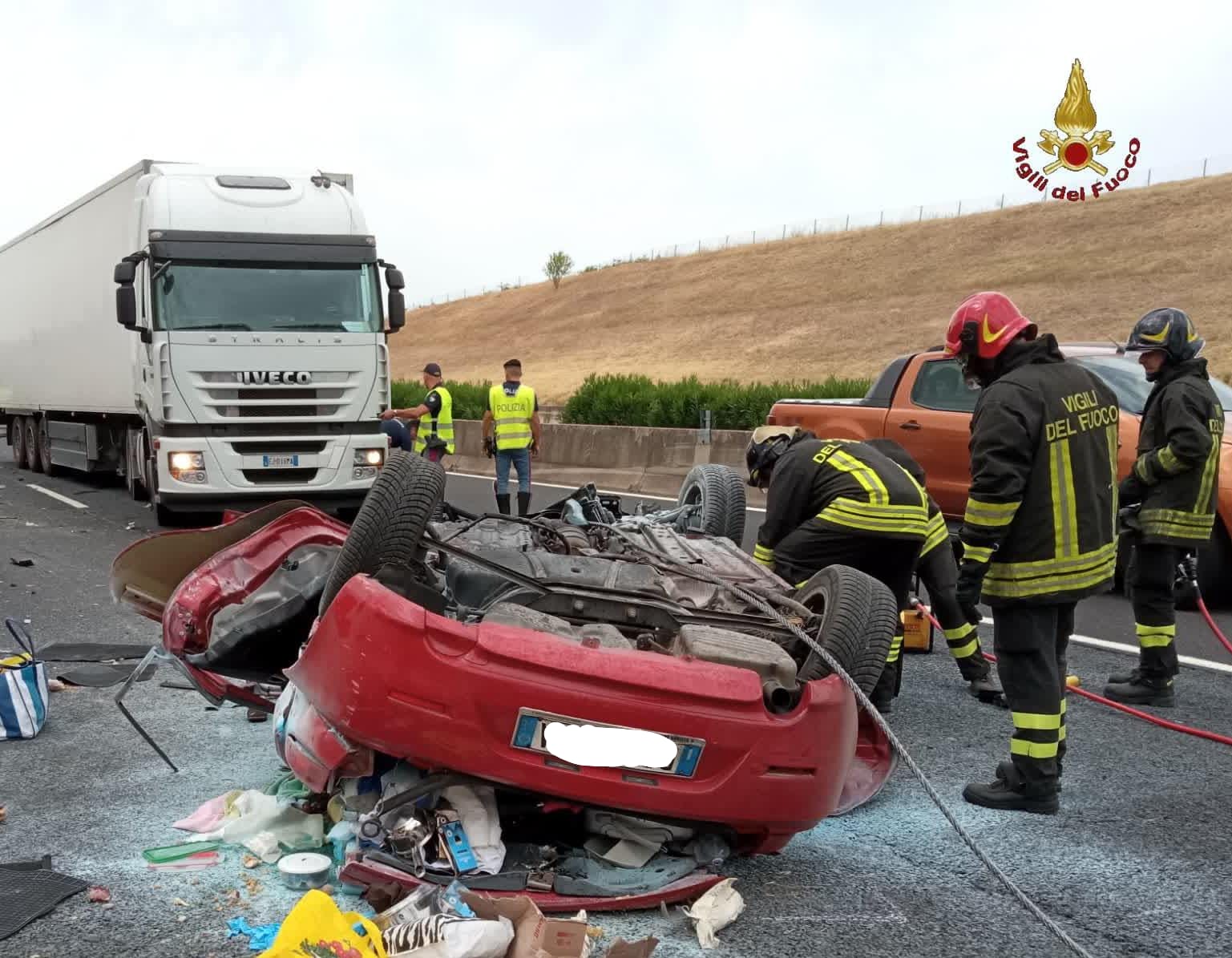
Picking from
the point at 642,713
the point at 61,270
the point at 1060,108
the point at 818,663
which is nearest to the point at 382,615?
the point at 642,713

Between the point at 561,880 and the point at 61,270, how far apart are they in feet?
44.8

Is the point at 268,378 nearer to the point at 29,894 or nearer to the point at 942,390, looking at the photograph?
the point at 942,390

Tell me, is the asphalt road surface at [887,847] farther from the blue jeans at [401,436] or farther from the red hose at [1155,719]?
the blue jeans at [401,436]

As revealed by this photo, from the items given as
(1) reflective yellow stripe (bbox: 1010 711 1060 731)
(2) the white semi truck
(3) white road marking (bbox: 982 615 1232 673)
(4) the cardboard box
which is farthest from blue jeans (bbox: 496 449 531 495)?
(4) the cardboard box

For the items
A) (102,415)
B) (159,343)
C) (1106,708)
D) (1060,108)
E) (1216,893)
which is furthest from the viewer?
(1060,108)

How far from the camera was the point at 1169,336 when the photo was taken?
17.9 ft

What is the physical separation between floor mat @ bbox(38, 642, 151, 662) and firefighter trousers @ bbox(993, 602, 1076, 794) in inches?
151

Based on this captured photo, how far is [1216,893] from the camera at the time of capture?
3.11 metres

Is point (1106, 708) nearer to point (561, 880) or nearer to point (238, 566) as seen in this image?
point (561, 880)

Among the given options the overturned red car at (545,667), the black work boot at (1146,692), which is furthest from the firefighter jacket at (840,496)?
the black work boot at (1146,692)

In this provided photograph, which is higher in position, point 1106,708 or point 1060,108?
point 1060,108

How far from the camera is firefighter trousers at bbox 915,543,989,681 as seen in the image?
5.10 metres

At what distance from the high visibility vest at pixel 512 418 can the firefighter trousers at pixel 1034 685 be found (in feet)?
25.5

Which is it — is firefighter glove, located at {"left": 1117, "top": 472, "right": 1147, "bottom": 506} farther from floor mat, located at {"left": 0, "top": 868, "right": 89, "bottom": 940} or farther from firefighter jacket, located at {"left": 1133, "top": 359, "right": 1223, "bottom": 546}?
floor mat, located at {"left": 0, "top": 868, "right": 89, "bottom": 940}
